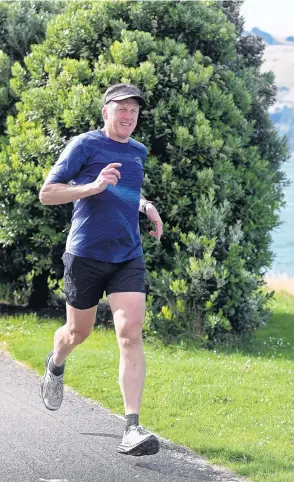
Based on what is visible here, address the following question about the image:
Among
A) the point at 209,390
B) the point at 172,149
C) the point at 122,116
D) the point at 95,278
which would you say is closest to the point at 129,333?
the point at 95,278

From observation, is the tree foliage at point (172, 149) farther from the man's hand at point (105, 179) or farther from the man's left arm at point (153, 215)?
the man's hand at point (105, 179)

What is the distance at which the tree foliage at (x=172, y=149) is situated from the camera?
33.3ft

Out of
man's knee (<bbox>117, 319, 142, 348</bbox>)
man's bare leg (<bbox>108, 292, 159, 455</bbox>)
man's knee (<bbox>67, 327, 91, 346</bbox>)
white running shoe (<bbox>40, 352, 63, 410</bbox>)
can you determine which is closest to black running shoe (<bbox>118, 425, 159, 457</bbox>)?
man's bare leg (<bbox>108, 292, 159, 455</bbox>)

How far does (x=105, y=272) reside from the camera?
6.09m

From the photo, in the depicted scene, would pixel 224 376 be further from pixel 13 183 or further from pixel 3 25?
pixel 3 25

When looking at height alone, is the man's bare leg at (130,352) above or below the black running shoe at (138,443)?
above

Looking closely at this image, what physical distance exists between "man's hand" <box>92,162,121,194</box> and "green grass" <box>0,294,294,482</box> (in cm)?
189

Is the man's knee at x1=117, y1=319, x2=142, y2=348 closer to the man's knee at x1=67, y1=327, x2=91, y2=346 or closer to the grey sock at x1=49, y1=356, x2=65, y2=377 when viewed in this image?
the man's knee at x1=67, y1=327, x2=91, y2=346

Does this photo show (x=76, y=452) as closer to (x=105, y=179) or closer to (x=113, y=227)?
(x=113, y=227)

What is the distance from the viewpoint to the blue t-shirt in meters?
6.02

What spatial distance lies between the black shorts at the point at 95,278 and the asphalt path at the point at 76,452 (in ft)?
3.06

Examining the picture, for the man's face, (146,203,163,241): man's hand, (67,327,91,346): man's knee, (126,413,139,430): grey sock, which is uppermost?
the man's face

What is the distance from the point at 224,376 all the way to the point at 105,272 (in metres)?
2.82

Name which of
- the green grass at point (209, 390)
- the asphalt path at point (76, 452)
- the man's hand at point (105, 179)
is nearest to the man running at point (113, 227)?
the man's hand at point (105, 179)
